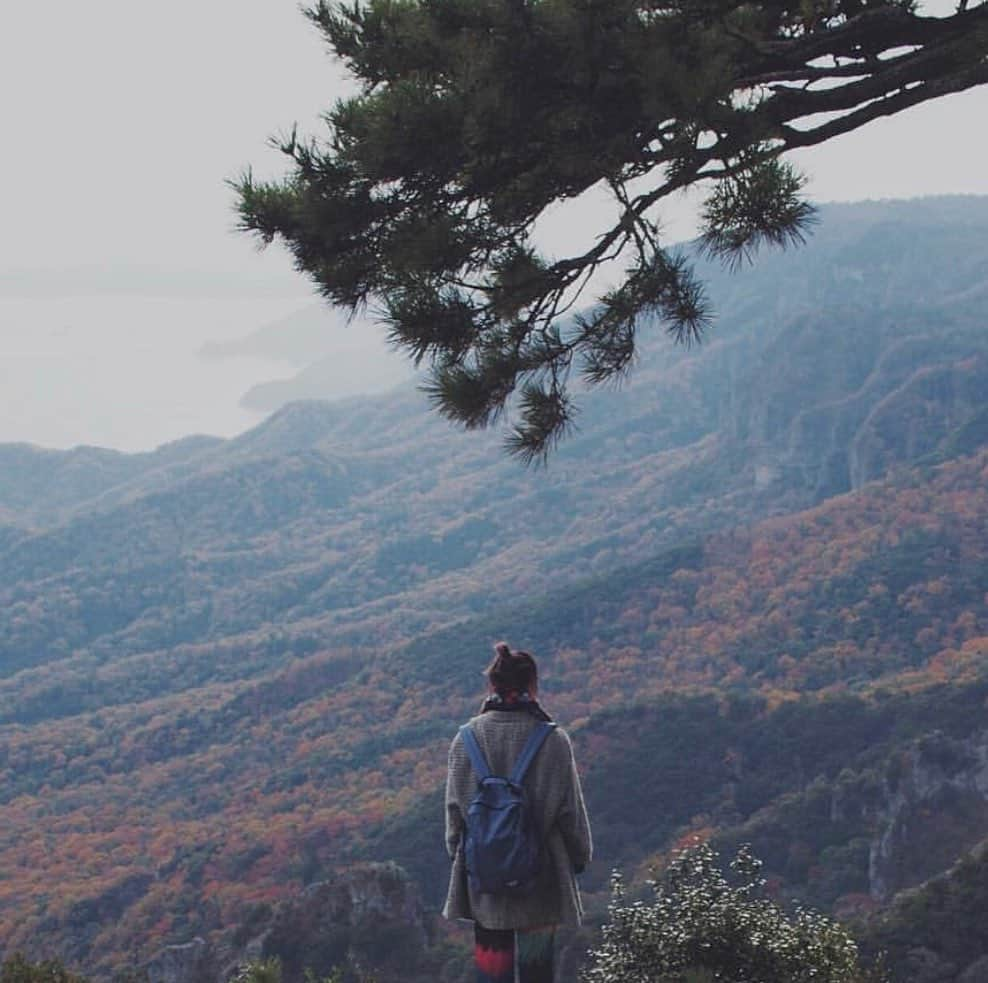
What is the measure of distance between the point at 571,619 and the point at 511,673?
73.3 m

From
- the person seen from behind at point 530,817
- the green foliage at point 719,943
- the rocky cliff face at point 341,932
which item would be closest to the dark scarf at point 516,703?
the person seen from behind at point 530,817

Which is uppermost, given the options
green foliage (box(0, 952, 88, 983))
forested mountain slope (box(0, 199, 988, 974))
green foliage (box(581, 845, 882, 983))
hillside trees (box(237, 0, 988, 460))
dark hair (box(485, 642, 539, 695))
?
hillside trees (box(237, 0, 988, 460))

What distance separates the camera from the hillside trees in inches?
212

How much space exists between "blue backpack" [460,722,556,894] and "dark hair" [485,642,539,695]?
157 mm

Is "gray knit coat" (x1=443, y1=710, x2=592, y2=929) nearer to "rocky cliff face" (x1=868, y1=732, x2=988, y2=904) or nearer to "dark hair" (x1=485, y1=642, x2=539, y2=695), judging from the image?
"dark hair" (x1=485, y1=642, x2=539, y2=695)

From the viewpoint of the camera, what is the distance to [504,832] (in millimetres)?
4133

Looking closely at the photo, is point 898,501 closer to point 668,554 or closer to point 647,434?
point 668,554

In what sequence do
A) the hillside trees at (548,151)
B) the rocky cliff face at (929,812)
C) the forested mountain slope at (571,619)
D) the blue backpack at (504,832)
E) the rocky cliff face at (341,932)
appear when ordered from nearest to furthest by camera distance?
the blue backpack at (504,832) < the hillside trees at (548,151) < the rocky cliff face at (341,932) < the rocky cliff face at (929,812) < the forested mountain slope at (571,619)

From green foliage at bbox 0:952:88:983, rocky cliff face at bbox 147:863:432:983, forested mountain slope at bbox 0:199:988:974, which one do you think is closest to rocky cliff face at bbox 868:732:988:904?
forested mountain slope at bbox 0:199:988:974

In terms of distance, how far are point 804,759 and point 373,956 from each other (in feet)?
66.6

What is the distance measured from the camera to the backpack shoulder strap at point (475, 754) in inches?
166

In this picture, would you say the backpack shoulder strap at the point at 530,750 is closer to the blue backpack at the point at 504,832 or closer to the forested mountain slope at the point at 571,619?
the blue backpack at the point at 504,832

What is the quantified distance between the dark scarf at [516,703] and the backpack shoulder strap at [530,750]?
5 cm

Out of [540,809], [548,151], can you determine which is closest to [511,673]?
[540,809]
